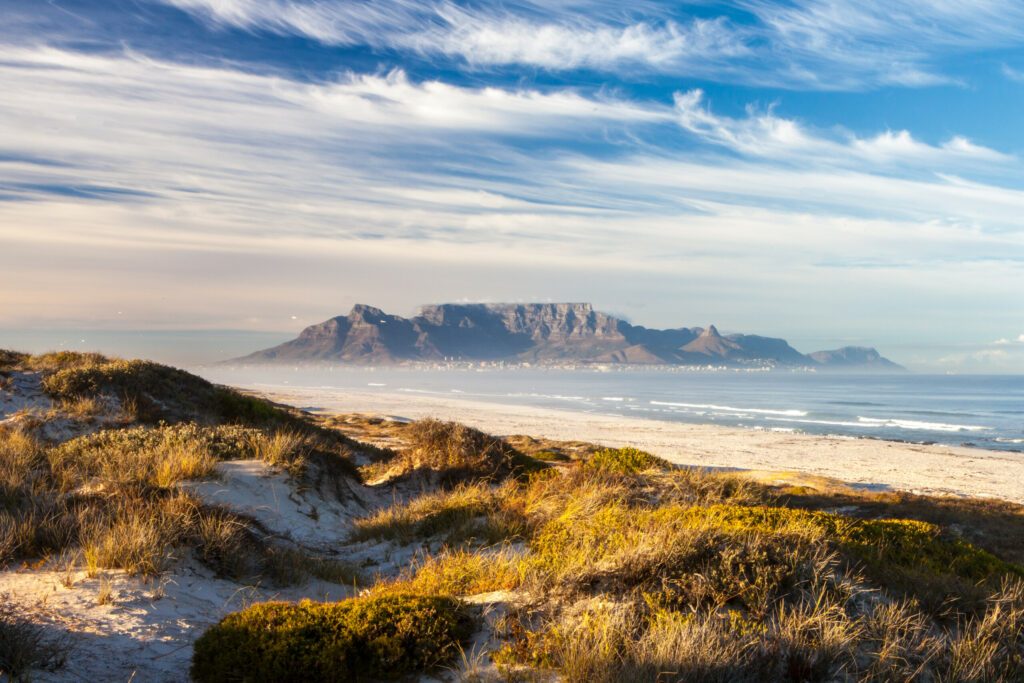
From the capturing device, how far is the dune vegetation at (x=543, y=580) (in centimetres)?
523

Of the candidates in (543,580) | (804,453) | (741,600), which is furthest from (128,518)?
(804,453)

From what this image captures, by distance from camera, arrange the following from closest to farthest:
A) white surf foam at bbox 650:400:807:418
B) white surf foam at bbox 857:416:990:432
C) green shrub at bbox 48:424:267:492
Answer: green shrub at bbox 48:424:267:492 → white surf foam at bbox 857:416:990:432 → white surf foam at bbox 650:400:807:418

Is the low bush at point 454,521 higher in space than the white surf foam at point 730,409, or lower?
higher

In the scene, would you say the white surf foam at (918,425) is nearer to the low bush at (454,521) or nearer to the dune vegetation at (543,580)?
the dune vegetation at (543,580)

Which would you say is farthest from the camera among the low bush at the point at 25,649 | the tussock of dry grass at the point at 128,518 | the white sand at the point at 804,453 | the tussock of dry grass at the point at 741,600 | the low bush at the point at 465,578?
the white sand at the point at 804,453

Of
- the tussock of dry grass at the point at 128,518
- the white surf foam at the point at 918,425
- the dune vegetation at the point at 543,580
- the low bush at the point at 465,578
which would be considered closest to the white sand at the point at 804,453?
the white surf foam at the point at 918,425

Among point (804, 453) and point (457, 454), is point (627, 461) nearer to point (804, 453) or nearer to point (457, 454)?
point (457, 454)

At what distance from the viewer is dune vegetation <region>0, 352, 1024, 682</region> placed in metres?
5.23

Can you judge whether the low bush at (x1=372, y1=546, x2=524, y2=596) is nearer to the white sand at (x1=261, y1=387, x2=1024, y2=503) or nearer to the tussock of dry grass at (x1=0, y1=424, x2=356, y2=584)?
the tussock of dry grass at (x1=0, y1=424, x2=356, y2=584)

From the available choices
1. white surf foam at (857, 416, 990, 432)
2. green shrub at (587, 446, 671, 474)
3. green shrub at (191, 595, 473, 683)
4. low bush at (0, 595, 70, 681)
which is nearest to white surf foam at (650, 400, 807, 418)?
white surf foam at (857, 416, 990, 432)

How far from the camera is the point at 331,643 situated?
553 cm

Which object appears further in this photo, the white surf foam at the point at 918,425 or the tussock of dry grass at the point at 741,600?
the white surf foam at the point at 918,425

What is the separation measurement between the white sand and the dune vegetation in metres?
25.2

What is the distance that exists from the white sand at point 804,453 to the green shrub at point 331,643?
2899 cm
